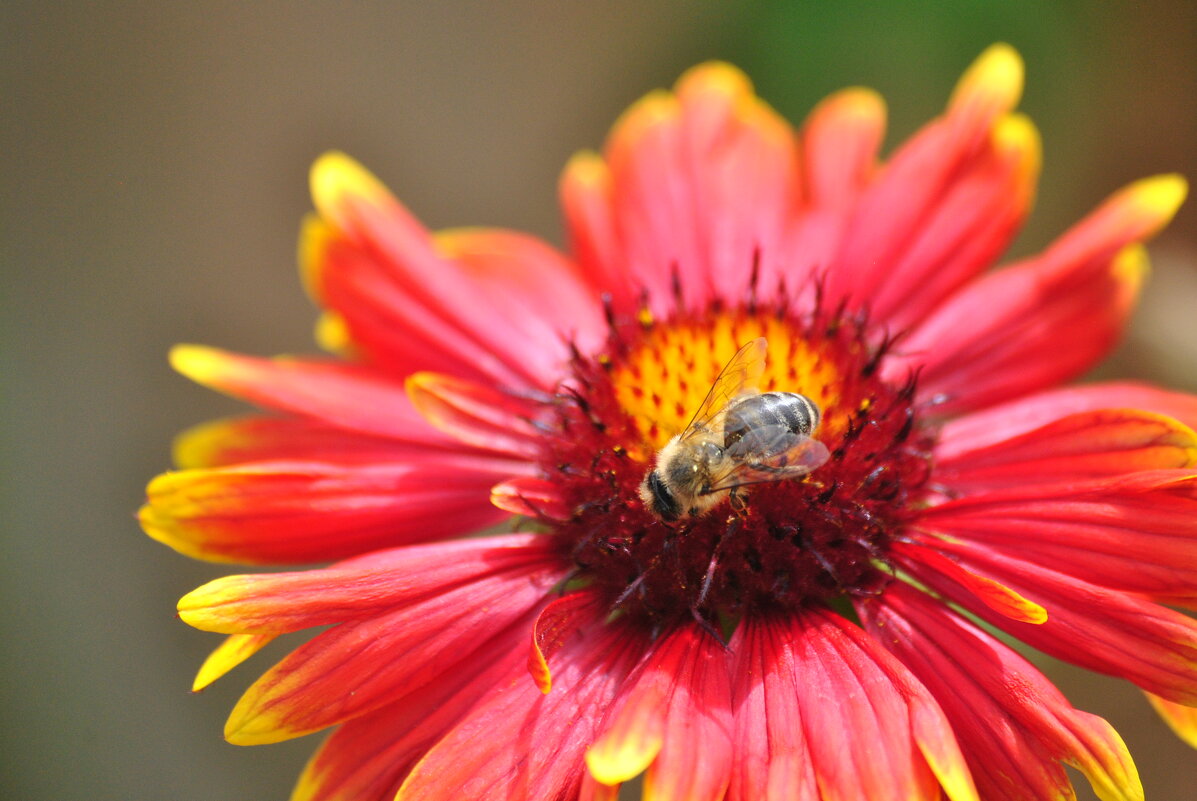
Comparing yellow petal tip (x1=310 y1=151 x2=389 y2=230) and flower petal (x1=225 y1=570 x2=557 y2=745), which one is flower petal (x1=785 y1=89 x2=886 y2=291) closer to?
yellow petal tip (x1=310 y1=151 x2=389 y2=230)

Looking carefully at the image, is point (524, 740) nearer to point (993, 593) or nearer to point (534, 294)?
point (993, 593)

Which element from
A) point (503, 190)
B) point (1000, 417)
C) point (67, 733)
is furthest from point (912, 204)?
point (67, 733)

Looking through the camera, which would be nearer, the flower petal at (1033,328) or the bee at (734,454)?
the bee at (734,454)

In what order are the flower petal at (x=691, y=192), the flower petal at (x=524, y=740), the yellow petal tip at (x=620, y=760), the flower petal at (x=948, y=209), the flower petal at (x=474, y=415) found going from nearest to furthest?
the yellow petal tip at (x=620, y=760), the flower petal at (x=524, y=740), the flower petal at (x=474, y=415), the flower petal at (x=948, y=209), the flower petal at (x=691, y=192)

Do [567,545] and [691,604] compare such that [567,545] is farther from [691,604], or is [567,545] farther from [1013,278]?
[1013,278]

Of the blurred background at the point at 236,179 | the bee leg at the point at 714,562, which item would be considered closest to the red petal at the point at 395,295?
the bee leg at the point at 714,562

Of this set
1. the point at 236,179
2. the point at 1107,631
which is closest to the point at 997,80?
the point at 1107,631

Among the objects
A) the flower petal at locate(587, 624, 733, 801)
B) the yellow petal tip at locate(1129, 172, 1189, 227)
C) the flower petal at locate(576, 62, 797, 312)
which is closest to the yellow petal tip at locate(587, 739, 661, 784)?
the flower petal at locate(587, 624, 733, 801)

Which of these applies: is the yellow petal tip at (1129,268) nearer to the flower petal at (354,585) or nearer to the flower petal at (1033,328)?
the flower petal at (1033,328)
